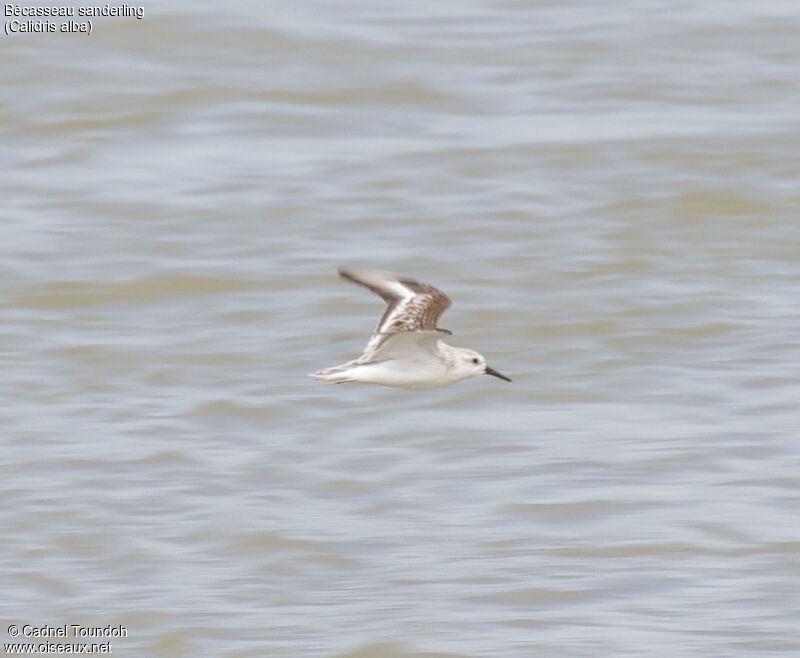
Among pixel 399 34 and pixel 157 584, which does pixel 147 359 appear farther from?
pixel 399 34

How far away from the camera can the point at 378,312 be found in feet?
45.0

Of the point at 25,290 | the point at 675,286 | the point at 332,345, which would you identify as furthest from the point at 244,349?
the point at 675,286

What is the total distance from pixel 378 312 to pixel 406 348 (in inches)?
167

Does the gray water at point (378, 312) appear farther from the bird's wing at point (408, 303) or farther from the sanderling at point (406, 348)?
the bird's wing at point (408, 303)

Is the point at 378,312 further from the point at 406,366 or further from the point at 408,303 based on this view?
the point at 408,303

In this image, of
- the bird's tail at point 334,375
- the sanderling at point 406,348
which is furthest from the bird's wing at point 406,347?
the bird's tail at point 334,375

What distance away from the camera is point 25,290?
558 inches

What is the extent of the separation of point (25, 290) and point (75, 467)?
3.35 metres

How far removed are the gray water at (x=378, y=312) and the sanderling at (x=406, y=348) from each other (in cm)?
101

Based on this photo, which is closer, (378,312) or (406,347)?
(406,347)

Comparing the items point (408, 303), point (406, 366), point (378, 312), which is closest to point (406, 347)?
point (406, 366)

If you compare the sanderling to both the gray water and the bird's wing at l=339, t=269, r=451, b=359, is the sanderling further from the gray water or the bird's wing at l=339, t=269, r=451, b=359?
the gray water

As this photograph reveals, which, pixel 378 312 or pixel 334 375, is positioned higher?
pixel 334 375

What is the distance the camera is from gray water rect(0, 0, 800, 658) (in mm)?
9703
